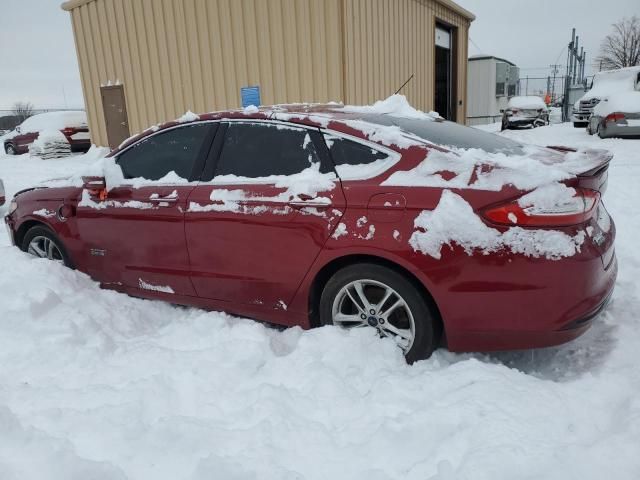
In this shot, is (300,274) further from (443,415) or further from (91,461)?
(91,461)

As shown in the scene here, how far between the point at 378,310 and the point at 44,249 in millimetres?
3008

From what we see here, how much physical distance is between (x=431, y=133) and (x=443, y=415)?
5.23 ft

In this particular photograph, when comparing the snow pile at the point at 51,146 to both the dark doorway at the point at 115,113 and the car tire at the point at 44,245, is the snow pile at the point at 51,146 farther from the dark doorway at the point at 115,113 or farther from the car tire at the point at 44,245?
the car tire at the point at 44,245

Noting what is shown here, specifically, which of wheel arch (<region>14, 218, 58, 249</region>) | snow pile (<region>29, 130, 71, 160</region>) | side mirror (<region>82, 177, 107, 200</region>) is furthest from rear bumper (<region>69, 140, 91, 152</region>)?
side mirror (<region>82, 177, 107, 200</region>)

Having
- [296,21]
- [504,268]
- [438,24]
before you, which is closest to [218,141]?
[504,268]

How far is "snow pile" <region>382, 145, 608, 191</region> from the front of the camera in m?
2.45

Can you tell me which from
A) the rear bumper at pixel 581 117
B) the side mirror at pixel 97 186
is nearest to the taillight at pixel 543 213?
the side mirror at pixel 97 186

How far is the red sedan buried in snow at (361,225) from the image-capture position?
2.41 meters

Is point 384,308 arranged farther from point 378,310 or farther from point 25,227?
point 25,227

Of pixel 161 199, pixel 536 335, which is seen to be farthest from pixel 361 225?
pixel 161 199

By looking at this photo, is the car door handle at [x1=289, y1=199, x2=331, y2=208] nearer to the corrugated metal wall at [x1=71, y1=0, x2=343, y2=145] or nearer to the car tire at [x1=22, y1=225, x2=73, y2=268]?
the car tire at [x1=22, y1=225, x2=73, y2=268]

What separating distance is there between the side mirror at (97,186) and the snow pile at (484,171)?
2168 millimetres

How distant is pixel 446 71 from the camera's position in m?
16.7

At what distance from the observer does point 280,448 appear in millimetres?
2131
